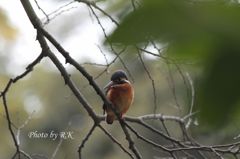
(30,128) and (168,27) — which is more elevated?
(30,128)

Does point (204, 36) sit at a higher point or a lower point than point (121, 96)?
lower

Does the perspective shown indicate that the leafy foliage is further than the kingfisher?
No

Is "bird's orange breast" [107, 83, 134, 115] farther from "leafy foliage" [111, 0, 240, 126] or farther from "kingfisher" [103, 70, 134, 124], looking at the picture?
"leafy foliage" [111, 0, 240, 126]

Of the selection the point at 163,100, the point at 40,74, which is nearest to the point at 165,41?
the point at 163,100

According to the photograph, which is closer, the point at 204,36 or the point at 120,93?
the point at 204,36

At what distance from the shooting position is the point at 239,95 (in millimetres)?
222

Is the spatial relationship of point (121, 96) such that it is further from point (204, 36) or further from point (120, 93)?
point (204, 36)

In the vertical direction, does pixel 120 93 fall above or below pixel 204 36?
above

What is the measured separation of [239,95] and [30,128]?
741 cm

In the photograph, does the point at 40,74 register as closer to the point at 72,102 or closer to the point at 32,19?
the point at 72,102

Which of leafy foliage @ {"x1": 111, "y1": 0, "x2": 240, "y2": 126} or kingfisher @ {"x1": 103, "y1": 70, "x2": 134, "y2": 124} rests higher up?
kingfisher @ {"x1": 103, "y1": 70, "x2": 134, "y2": 124}

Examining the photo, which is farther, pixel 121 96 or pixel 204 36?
pixel 121 96

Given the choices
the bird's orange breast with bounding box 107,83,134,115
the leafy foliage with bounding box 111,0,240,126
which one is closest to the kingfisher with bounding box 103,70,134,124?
the bird's orange breast with bounding box 107,83,134,115

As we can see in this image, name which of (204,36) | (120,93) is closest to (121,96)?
(120,93)
